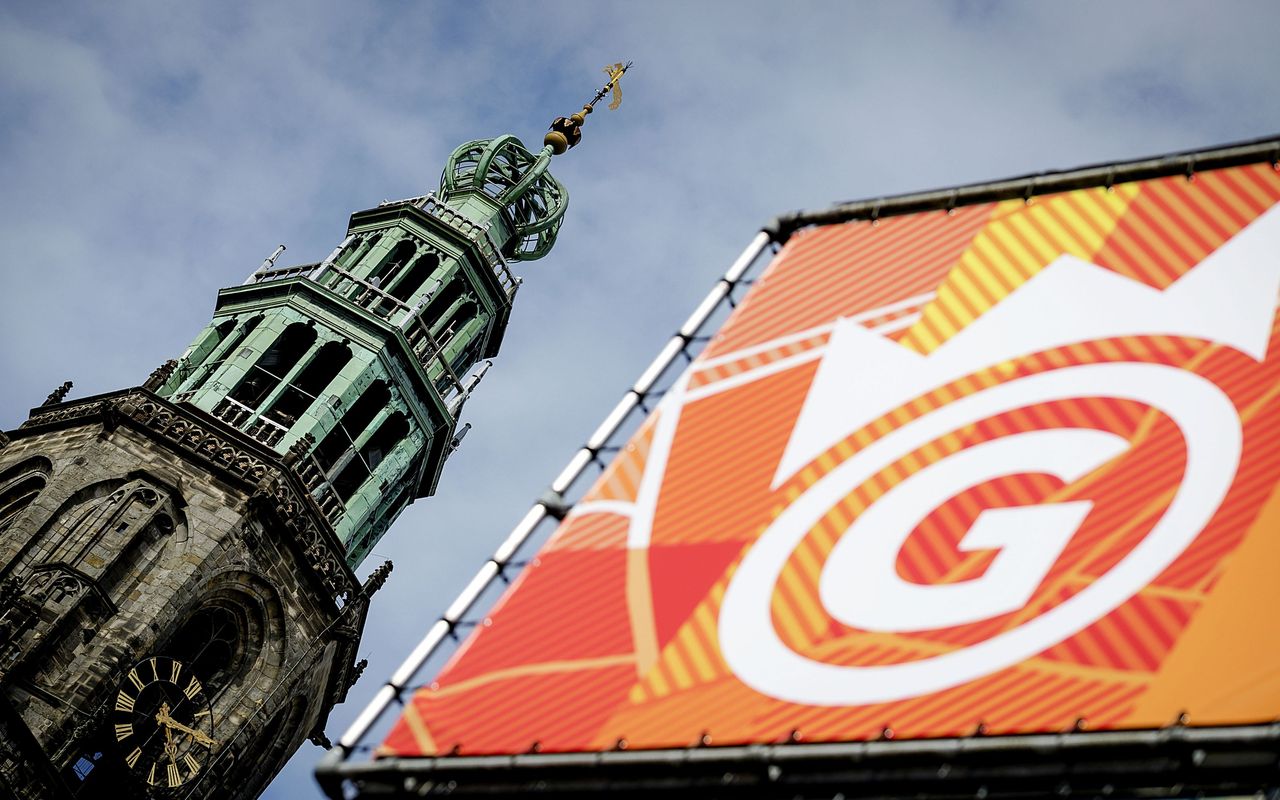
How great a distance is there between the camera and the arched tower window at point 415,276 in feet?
184

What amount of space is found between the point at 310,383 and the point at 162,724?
42.5 ft

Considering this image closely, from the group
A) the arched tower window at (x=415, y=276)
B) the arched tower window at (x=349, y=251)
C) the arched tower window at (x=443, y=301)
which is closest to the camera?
the arched tower window at (x=415, y=276)

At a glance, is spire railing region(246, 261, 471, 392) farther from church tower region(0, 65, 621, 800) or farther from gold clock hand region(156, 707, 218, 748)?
gold clock hand region(156, 707, 218, 748)

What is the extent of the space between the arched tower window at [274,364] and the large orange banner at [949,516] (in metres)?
29.9

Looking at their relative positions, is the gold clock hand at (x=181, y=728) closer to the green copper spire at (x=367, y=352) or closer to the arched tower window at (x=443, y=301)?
the green copper spire at (x=367, y=352)

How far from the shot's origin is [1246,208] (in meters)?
21.6

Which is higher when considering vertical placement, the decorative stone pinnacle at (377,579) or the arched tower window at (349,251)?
the arched tower window at (349,251)

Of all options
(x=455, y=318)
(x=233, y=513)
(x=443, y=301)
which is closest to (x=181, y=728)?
(x=233, y=513)

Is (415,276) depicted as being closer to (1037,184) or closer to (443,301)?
(443,301)

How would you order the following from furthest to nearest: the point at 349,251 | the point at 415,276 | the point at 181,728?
1. the point at 349,251
2. the point at 415,276
3. the point at 181,728

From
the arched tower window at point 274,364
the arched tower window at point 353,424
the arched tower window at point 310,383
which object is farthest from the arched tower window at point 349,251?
the arched tower window at point 353,424

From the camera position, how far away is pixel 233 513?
4578 centimetres

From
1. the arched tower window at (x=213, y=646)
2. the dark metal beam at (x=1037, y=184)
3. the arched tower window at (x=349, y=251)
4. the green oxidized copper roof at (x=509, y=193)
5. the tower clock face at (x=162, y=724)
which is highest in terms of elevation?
the green oxidized copper roof at (x=509, y=193)

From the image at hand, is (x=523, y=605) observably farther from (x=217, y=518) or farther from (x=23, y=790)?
(x=217, y=518)
